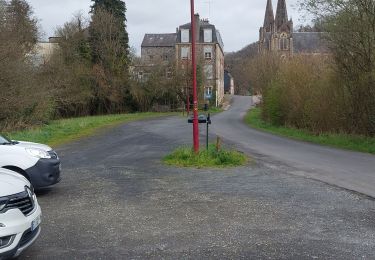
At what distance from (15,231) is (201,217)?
320 centimetres

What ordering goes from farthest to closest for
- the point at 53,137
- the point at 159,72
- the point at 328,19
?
the point at 159,72 < the point at 53,137 < the point at 328,19

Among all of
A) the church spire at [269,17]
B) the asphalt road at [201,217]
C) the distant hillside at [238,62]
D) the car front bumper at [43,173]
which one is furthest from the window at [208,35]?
the car front bumper at [43,173]

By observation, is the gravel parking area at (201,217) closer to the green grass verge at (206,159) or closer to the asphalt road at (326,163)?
the asphalt road at (326,163)

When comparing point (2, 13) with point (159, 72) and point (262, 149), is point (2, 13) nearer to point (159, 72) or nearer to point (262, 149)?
point (262, 149)

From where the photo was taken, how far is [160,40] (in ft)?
268

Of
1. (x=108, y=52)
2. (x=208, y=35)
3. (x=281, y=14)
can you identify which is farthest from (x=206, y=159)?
(x=281, y=14)

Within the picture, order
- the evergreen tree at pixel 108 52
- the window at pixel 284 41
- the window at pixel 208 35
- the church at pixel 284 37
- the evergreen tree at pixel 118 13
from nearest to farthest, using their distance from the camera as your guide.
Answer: the evergreen tree at pixel 108 52 → the evergreen tree at pixel 118 13 → the window at pixel 208 35 → the church at pixel 284 37 → the window at pixel 284 41

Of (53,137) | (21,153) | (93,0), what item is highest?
(93,0)

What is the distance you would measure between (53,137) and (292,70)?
1417 centimetres

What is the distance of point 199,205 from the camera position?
26.6ft

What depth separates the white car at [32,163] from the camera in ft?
28.1

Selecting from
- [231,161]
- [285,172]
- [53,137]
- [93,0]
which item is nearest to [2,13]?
[53,137]

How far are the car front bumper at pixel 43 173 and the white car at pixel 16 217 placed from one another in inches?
130

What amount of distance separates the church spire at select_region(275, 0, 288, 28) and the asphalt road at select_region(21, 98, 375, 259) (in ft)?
304
